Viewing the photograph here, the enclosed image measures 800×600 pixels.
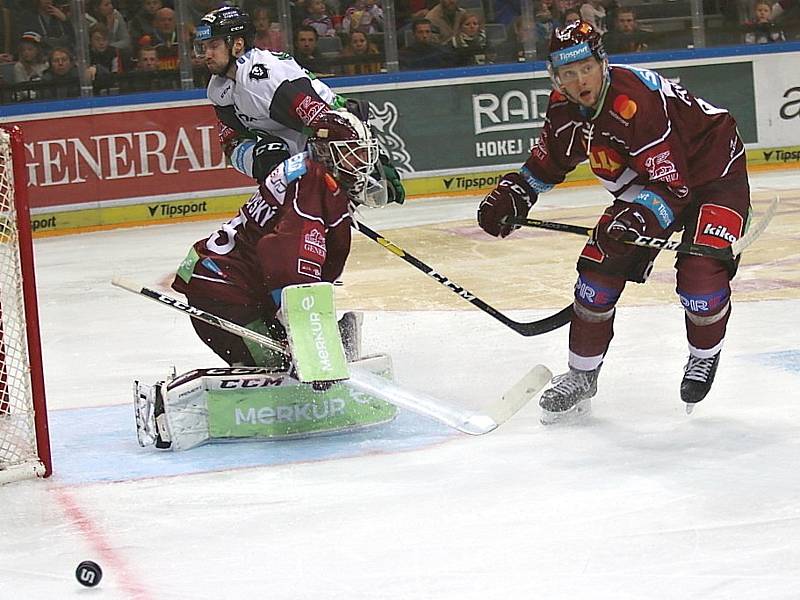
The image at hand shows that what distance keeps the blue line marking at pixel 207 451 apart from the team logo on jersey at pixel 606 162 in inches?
28.8

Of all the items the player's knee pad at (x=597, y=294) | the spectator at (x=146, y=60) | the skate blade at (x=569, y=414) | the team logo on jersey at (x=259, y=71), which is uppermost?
the spectator at (x=146, y=60)

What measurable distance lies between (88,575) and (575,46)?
164cm

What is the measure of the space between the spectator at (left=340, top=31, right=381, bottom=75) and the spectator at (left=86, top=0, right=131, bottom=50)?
1338mm

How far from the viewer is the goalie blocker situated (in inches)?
135

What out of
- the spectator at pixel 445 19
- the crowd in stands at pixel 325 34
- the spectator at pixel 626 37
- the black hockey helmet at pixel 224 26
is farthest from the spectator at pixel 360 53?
the black hockey helmet at pixel 224 26

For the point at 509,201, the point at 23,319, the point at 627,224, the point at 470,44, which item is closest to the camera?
the point at 23,319

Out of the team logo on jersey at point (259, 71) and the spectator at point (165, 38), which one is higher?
the spectator at point (165, 38)

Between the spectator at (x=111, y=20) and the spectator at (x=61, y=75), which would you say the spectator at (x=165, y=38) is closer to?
the spectator at (x=111, y=20)

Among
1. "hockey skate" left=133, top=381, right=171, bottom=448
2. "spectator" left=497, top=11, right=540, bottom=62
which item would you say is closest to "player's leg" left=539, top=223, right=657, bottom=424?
"hockey skate" left=133, top=381, right=171, bottom=448

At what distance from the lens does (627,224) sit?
3.34 m

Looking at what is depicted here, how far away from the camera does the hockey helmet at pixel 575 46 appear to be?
129 inches

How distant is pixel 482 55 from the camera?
30.0ft

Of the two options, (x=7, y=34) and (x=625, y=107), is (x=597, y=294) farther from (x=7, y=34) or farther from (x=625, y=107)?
(x=7, y=34)

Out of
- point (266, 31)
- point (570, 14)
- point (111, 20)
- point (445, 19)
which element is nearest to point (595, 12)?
point (570, 14)
